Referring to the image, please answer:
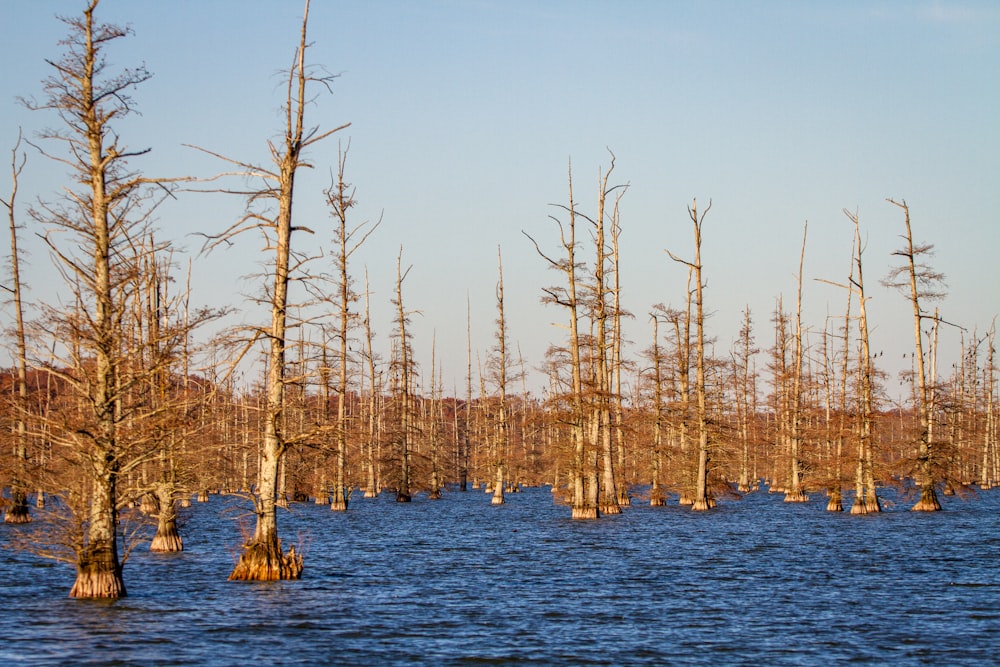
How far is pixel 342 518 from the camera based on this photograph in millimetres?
48000

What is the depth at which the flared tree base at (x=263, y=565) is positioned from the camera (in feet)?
68.2

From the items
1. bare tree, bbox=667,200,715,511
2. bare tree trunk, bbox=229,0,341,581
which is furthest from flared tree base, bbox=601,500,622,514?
bare tree trunk, bbox=229,0,341,581

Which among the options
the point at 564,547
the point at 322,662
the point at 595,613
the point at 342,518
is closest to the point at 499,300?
the point at 342,518

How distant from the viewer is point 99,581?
59.5 feet

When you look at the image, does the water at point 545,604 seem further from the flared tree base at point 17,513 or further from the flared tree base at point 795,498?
the flared tree base at point 795,498

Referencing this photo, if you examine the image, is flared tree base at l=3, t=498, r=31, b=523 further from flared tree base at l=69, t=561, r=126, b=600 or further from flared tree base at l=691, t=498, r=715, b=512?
flared tree base at l=691, t=498, r=715, b=512

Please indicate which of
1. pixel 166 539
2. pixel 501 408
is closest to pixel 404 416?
pixel 501 408

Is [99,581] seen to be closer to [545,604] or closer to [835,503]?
[545,604]

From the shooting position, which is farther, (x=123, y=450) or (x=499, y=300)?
(x=499, y=300)

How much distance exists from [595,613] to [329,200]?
117ft

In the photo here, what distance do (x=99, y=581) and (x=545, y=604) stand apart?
8458mm

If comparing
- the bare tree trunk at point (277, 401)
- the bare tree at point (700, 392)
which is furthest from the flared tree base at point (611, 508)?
the bare tree trunk at point (277, 401)

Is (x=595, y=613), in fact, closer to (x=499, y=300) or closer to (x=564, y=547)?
(x=564, y=547)

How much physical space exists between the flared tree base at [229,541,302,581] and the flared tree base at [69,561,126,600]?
3020 millimetres
